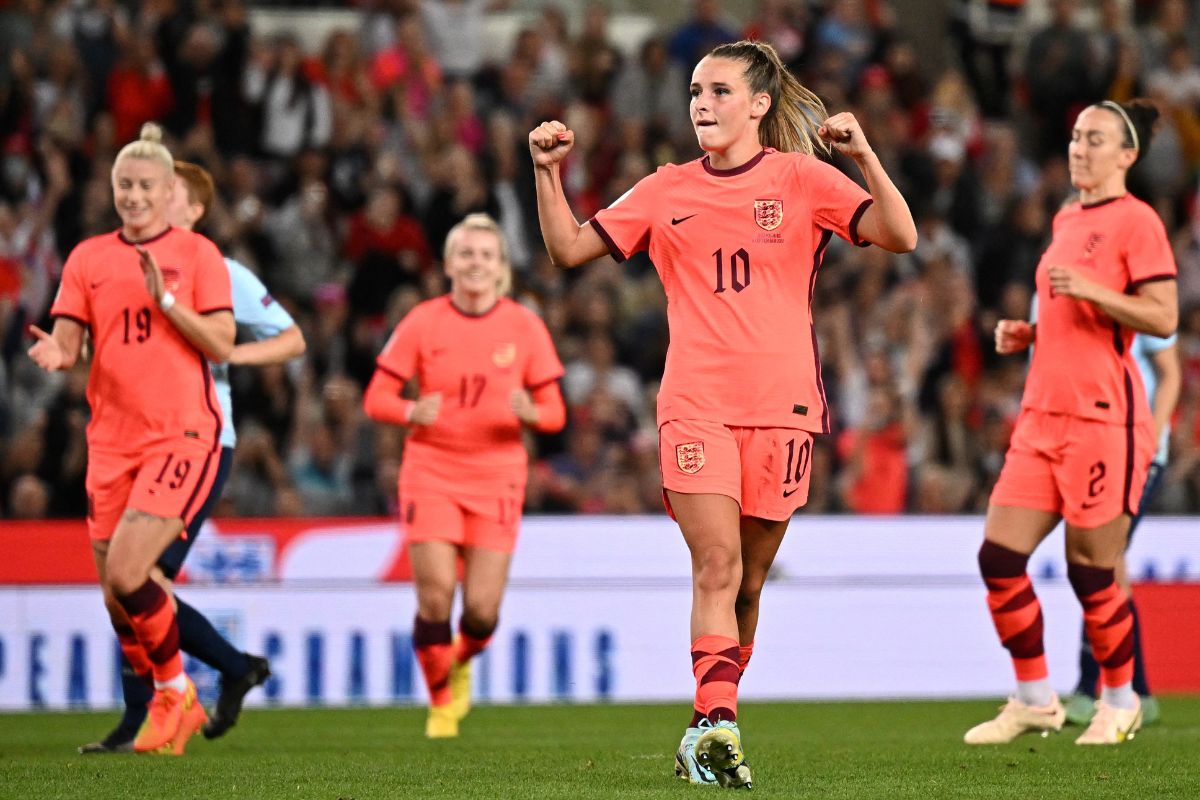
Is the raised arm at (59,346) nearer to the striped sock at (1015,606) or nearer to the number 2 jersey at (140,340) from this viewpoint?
the number 2 jersey at (140,340)

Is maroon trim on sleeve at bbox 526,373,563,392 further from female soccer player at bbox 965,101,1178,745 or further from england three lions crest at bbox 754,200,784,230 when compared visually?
england three lions crest at bbox 754,200,784,230

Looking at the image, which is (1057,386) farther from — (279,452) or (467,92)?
(467,92)

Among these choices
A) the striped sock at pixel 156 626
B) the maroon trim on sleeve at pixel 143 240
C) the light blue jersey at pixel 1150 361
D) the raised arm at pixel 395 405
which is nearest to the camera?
the striped sock at pixel 156 626

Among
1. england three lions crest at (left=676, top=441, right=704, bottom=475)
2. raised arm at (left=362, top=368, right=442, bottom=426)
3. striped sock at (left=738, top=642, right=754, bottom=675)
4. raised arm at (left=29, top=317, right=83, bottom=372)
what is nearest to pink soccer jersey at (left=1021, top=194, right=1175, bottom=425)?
striped sock at (left=738, top=642, right=754, bottom=675)

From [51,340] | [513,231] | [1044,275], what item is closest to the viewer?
[51,340]

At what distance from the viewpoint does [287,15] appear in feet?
56.9

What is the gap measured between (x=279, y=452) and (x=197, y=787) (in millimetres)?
7396

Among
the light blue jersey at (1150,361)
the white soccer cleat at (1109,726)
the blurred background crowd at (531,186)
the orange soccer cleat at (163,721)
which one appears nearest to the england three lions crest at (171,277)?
the orange soccer cleat at (163,721)

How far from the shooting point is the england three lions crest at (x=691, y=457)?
6062mm

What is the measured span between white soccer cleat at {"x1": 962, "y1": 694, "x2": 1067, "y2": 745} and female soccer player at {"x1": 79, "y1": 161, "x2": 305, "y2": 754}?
3.10m

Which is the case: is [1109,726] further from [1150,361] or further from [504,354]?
[504,354]

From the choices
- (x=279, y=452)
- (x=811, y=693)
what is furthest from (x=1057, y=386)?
(x=279, y=452)

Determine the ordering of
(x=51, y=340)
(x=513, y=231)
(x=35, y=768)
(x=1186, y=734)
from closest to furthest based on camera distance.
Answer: (x=35, y=768) < (x=51, y=340) < (x=1186, y=734) < (x=513, y=231)

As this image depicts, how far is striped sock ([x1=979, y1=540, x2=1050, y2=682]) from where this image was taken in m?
7.91
